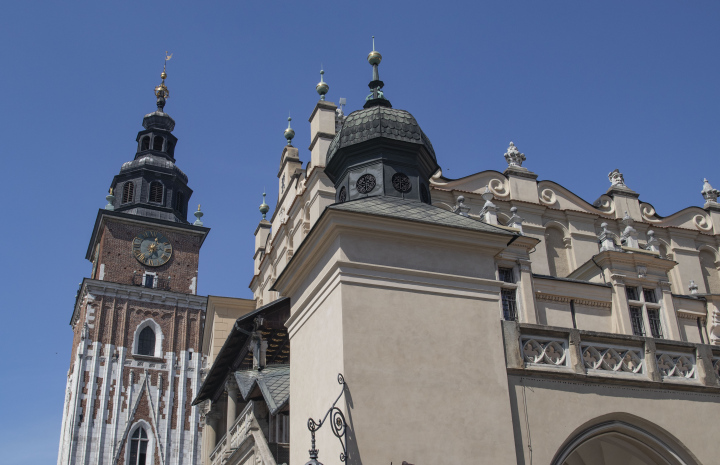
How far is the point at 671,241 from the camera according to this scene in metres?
30.9

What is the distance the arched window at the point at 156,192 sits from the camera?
56.2 metres

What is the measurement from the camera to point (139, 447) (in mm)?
46406

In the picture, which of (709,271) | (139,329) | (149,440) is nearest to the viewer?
(709,271)

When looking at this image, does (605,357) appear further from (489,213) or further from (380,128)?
(489,213)

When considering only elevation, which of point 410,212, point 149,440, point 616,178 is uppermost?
point 616,178

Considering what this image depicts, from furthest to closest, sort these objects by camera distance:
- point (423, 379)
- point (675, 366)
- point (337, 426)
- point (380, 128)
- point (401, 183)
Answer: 1. point (380, 128)
2. point (401, 183)
3. point (675, 366)
4. point (423, 379)
5. point (337, 426)

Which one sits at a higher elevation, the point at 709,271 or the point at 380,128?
the point at 709,271

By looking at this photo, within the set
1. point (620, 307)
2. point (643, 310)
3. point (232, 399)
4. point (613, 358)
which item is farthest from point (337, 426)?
point (643, 310)

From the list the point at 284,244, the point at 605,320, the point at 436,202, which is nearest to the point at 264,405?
the point at 605,320

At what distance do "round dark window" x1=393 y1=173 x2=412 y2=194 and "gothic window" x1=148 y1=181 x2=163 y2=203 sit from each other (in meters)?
45.5

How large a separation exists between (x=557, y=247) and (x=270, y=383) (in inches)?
625

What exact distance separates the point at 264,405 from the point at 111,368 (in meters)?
34.2

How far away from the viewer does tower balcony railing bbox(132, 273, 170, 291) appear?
52.2 meters

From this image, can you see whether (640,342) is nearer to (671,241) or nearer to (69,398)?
(671,241)
